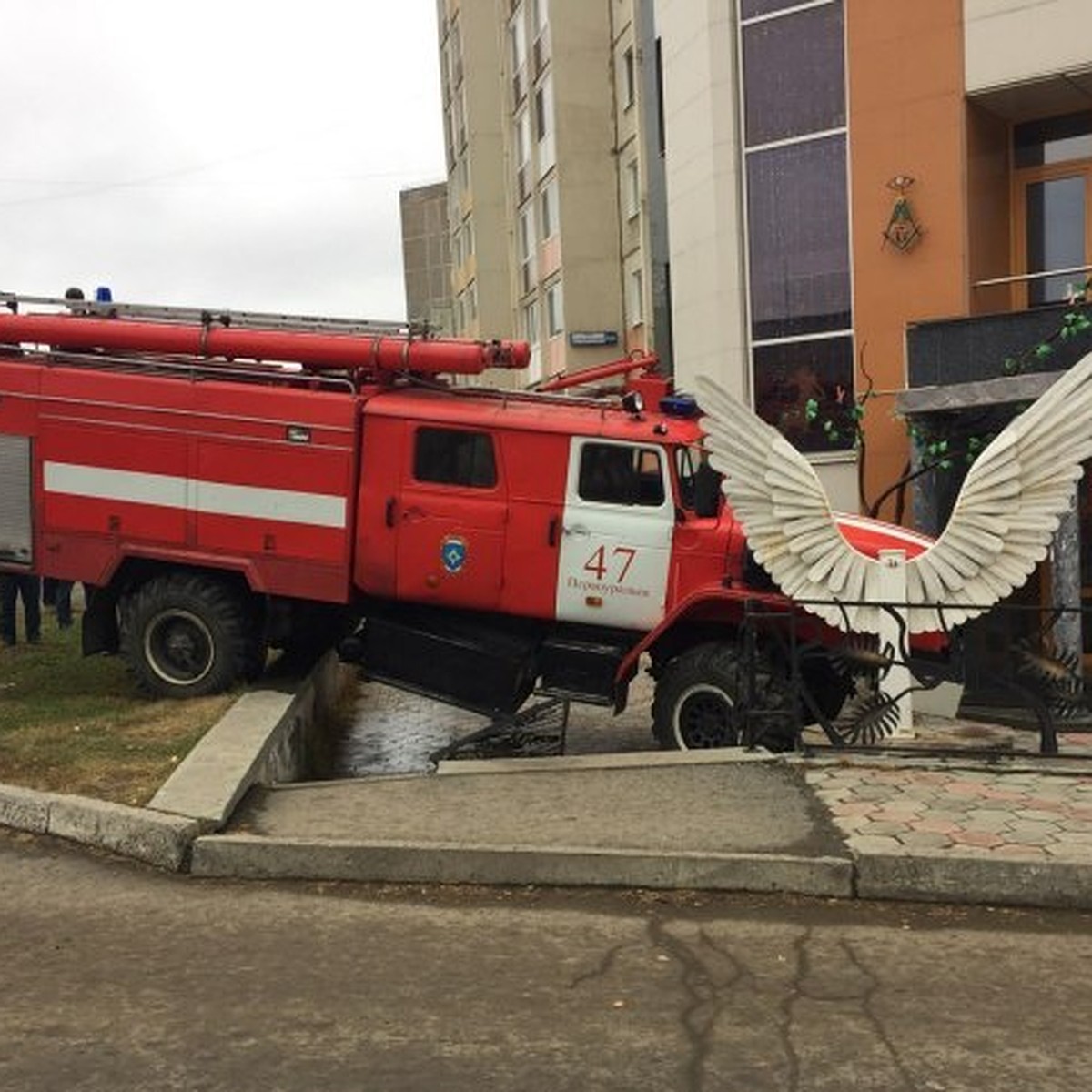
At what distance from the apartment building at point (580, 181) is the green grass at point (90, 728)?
1798 cm

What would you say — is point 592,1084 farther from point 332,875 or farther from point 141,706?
point 141,706

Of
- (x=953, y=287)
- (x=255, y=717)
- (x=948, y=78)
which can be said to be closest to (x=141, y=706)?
(x=255, y=717)

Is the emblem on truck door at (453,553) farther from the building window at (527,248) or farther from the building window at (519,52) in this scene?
the building window at (519,52)

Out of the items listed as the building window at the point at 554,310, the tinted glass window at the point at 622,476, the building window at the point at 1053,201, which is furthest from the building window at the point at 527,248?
the tinted glass window at the point at 622,476

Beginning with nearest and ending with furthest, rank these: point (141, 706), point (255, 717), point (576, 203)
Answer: point (255, 717) → point (141, 706) → point (576, 203)

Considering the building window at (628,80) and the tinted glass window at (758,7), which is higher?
the building window at (628,80)

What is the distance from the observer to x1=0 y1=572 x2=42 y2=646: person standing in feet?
39.0

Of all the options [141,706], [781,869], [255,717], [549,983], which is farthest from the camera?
[141,706]

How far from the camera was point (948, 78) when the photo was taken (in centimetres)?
1293

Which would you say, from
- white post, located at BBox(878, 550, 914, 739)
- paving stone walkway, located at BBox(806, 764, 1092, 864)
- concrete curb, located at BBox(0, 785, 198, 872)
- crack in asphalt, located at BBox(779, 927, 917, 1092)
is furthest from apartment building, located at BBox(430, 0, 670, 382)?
crack in asphalt, located at BBox(779, 927, 917, 1092)

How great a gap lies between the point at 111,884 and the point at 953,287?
434 inches

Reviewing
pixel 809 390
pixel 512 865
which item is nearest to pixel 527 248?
pixel 809 390

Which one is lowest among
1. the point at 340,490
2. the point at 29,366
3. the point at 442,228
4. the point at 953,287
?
the point at 340,490

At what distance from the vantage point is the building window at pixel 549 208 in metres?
32.8
